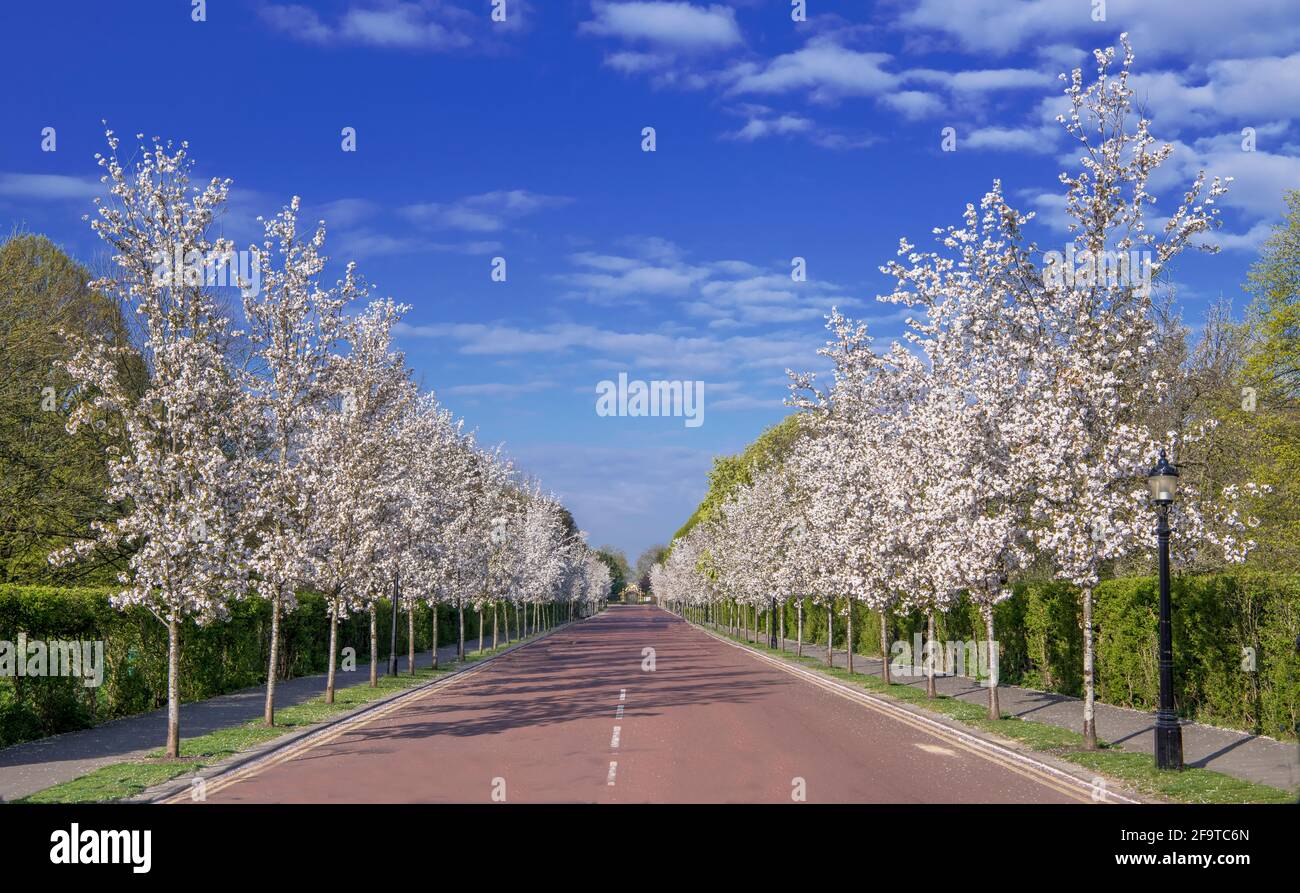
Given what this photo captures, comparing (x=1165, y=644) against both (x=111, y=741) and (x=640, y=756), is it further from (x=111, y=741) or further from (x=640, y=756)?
(x=111, y=741)

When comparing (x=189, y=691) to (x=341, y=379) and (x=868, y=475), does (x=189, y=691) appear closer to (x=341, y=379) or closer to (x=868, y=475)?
(x=341, y=379)

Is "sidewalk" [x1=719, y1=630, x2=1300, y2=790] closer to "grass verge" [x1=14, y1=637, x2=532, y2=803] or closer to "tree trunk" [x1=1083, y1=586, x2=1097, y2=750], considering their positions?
"tree trunk" [x1=1083, y1=586, x2=1097, y2=750]

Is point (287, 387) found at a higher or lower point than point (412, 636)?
higher

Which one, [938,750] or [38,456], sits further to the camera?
[38,456]

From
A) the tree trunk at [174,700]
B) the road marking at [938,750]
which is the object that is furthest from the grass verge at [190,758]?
the road marking at [938,750]

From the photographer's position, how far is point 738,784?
471 inches

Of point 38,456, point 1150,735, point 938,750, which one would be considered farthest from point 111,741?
point 1150,735

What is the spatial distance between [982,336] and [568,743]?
942cm

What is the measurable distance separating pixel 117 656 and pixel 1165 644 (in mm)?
18048

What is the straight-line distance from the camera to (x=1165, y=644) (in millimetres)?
13352

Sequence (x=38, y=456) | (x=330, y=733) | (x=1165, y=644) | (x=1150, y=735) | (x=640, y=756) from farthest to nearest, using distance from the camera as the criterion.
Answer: (x=38, y=456) < (x=330, y=733) < (x=1150, y=735) < (x=640, y=756) < (x=1165, y=644)

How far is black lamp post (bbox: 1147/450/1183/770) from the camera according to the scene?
507 inches

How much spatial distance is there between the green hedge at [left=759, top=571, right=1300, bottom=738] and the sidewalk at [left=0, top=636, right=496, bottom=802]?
17226mm
